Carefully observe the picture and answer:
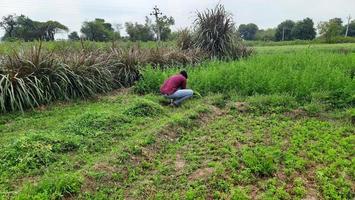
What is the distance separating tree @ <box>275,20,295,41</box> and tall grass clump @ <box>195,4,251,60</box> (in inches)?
1376

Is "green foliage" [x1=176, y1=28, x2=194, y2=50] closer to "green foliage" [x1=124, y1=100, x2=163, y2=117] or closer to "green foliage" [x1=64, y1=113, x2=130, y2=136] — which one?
"green foliage" [x1=124, y1=100, x2=163, y2=117]

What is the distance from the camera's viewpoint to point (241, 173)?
4.14 metres

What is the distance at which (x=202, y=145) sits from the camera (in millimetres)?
5117

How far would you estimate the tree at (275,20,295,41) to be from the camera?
151 ft

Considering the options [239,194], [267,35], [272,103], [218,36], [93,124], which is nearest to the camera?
[239,194]

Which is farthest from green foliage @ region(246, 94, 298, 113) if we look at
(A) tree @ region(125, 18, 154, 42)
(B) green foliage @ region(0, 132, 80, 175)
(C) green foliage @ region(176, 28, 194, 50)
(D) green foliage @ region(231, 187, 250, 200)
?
(A) tree @ region(125, 18, 154, 42)

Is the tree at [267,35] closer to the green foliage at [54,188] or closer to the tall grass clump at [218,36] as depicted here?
the tall grass clump at [218,36]

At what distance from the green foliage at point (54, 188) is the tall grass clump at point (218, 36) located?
922 centimetres

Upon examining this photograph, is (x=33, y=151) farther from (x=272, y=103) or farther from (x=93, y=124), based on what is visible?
(x=272, y=103)

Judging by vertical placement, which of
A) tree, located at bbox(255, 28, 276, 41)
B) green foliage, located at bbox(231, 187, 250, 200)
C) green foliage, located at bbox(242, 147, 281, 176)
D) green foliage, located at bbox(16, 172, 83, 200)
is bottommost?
green foliage, located at bbox(231, 187, 250, 200)

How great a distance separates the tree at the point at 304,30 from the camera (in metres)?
44.3

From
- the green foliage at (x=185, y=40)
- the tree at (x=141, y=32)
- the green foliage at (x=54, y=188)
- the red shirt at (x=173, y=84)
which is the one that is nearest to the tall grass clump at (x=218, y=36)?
the green foliage at (x=185, y=40)

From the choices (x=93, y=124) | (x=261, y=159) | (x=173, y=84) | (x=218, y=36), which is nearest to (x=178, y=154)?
(x=261, y=159)

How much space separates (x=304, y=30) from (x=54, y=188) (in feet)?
150
